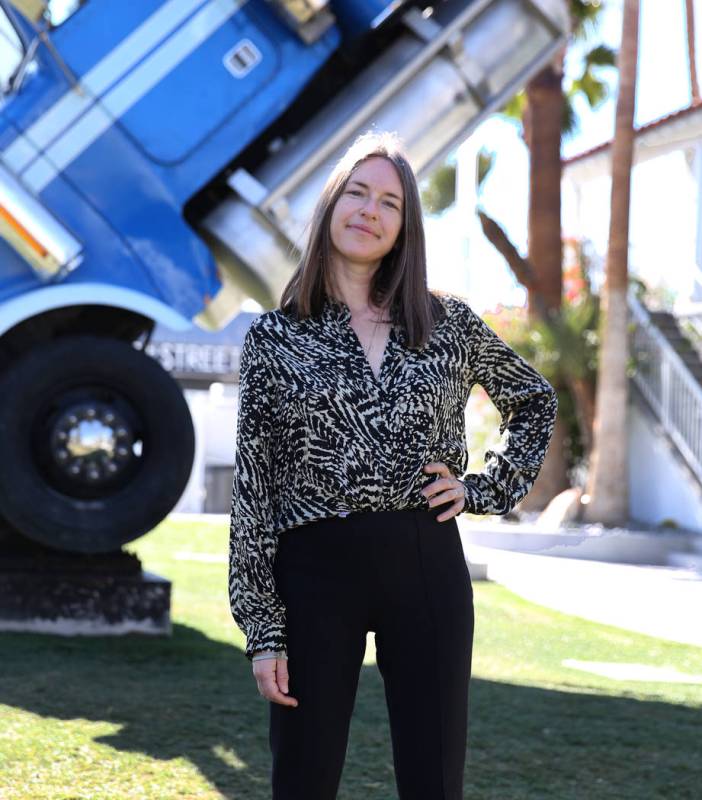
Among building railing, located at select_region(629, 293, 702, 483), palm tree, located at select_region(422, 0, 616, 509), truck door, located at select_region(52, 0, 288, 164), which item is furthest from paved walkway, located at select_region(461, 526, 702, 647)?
truck door, located at select_region(52, 0, 288, 164)

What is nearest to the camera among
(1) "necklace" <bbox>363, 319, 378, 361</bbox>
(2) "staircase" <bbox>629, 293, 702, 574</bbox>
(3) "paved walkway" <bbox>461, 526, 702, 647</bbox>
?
(1) "necklace" <bbox>363, 319, 378, 361</bbox>

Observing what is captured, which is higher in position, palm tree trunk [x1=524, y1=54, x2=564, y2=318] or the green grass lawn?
palm tree trunk [x1=524, y1=54, x2=564, y2=318]

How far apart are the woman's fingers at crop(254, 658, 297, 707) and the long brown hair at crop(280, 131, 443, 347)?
2.22 ft

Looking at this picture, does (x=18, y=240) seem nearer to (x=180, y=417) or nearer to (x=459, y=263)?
(x=180, y=417)

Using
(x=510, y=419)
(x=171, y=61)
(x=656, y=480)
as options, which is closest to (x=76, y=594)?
(x=171, y=61)

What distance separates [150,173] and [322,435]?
4262mm

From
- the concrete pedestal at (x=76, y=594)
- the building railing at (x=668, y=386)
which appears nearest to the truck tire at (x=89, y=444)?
the concrete pedestal at (x=76, y=594)

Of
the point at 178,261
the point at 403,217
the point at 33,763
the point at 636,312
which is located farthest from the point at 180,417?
the point at 636,312

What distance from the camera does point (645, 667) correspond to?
6.79m

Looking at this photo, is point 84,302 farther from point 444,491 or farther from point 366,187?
point 444,491

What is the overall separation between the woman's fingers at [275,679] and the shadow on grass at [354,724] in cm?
172

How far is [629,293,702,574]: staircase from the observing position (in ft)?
37.6

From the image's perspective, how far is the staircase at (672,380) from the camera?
11.4 metres

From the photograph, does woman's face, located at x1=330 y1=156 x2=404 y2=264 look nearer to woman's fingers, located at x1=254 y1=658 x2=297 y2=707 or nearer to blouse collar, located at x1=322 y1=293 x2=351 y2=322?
blouse collar, located at x1=322 y1=293 x2=351 y2=322
